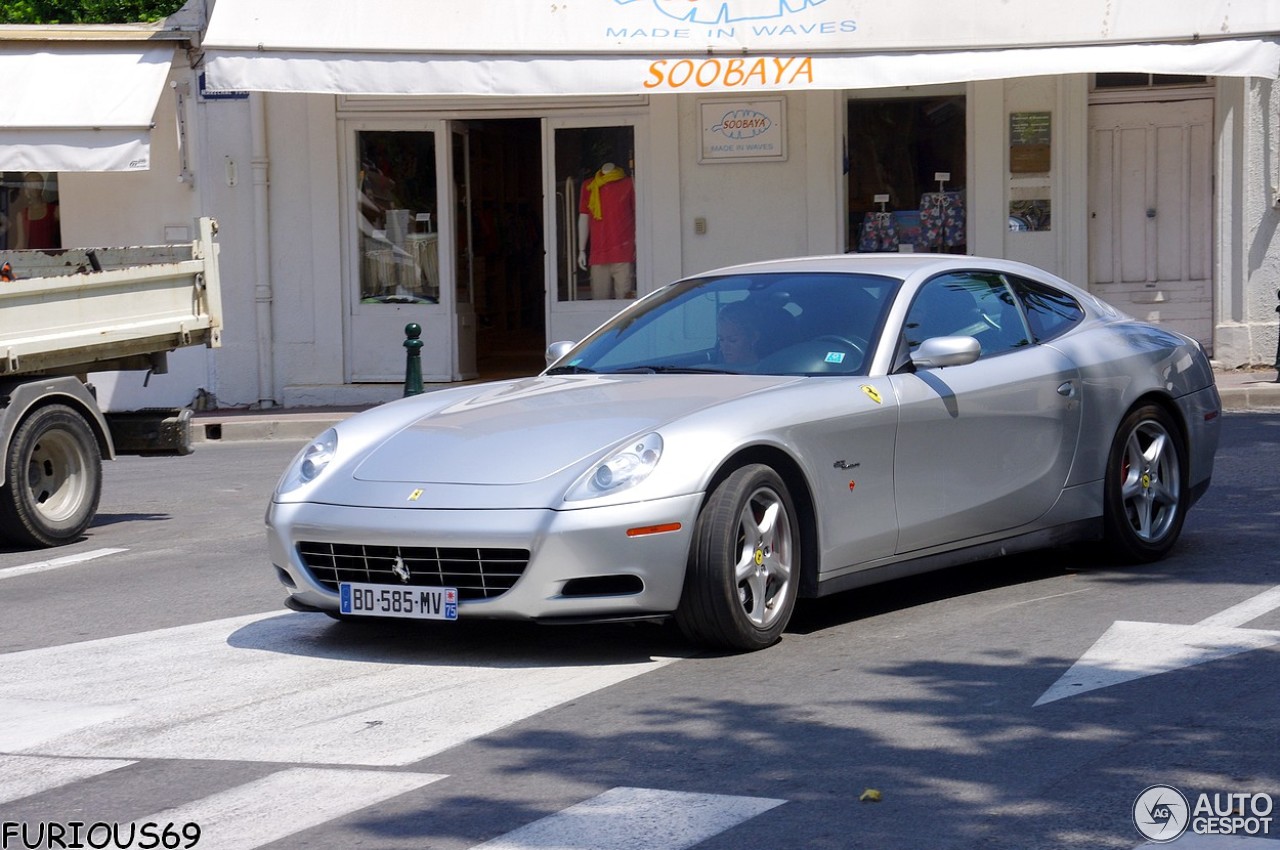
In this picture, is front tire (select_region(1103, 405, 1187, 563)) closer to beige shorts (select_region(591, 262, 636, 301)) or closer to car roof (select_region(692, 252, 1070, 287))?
car roof (select_region(692, 252, 1070, 287))

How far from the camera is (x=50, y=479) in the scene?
10.2 meters

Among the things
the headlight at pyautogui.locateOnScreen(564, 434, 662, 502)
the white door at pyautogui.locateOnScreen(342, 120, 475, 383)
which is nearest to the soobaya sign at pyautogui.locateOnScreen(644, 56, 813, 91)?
the white door at pyautogui.locateOnScreen(342, 120, 475, 383)

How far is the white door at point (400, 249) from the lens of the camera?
18.9m

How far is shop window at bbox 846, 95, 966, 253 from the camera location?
18.6m

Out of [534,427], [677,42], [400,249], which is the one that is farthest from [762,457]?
[400,249]

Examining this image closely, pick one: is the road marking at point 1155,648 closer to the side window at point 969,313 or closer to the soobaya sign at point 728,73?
the side window at point 969,313

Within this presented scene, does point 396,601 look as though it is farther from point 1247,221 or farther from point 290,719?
point 1247,221

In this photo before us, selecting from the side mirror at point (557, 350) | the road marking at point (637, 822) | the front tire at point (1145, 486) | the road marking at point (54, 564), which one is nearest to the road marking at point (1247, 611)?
the front tire at point (1145, 486)

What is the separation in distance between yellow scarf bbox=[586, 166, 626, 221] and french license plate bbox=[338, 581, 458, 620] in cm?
1318

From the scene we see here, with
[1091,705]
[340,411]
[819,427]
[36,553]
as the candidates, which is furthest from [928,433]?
[340,411]

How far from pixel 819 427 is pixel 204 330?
5.66 meters

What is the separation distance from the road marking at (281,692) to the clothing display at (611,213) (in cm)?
1232

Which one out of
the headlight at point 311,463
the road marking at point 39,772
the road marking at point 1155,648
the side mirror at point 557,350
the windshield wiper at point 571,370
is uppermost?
the side mirror at point 557,350

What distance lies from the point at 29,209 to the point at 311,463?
45.6 ft
